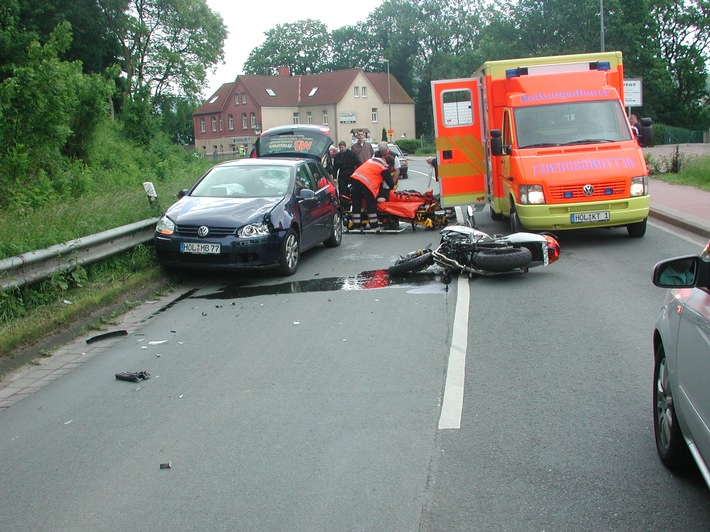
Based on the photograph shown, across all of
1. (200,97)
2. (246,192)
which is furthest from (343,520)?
(200,97)

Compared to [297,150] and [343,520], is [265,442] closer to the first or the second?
[343,520]

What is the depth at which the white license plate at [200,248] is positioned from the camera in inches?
423

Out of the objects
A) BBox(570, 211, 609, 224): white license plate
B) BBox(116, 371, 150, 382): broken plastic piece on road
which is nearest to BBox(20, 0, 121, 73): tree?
BBox(570, 211, 609, 224): white license plate

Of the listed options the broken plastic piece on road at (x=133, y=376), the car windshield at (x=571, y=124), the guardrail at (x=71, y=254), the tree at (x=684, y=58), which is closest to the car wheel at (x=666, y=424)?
the broken plastic piece on road at (x=133, y=376)

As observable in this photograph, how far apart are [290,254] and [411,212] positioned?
479 centimetres

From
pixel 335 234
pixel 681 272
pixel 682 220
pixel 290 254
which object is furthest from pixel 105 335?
pixel 682 220

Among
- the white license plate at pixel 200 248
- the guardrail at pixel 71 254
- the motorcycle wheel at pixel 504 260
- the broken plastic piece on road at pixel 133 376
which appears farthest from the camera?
the white license plate at pixel 200 248

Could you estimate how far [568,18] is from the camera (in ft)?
232

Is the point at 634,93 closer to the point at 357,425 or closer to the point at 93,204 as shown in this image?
the point at 93,204

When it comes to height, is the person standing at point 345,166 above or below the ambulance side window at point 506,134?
below

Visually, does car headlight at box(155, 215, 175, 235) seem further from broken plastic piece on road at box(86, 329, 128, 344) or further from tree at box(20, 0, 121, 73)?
tree at box(20, 0, 121, 73)

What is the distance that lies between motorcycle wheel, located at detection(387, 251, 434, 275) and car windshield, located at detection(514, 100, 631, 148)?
3703 millimetres

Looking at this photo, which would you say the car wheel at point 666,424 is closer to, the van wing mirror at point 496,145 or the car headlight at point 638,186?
the car headlight at point 638,186

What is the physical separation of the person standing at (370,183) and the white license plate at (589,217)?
430 cm
